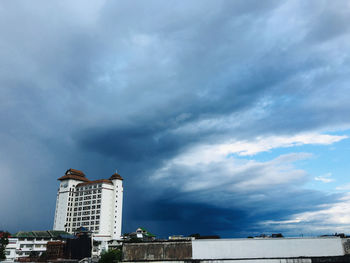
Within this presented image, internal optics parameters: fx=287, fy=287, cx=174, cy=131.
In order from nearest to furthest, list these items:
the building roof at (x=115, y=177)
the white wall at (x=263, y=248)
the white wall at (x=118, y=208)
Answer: the white wall at (x=263, y=248) < the white wall at (x=118, y=208) < the building roof at (x=115, y=177)

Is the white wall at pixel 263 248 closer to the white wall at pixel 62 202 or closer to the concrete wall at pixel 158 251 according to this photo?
the concrete wall at pixel 158 251

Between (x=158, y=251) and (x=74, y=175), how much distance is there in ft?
409

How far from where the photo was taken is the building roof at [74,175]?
166m

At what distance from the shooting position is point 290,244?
58.0 meters

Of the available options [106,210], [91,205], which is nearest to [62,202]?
[91,205]

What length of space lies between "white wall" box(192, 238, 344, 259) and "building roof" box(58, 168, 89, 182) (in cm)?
12648

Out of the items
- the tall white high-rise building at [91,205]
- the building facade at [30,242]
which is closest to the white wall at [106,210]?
the tall white high-rise building at [91,205]

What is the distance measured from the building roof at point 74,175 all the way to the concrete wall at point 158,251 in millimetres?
118524

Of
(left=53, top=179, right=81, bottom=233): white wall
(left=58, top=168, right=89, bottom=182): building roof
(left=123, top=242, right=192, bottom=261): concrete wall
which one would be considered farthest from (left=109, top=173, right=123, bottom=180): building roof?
(left=123, top=242, right=192, bottom=261): concrete wall

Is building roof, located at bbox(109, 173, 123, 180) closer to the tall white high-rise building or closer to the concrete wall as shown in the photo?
the tall white high-rise building

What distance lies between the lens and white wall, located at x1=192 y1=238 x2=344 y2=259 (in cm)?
5706

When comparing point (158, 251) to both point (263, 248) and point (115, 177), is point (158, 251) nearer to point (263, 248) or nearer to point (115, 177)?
point (263, 248)

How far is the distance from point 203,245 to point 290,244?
695 inches

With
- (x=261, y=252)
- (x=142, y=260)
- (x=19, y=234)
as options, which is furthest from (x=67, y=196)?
(x=261, y=252)
